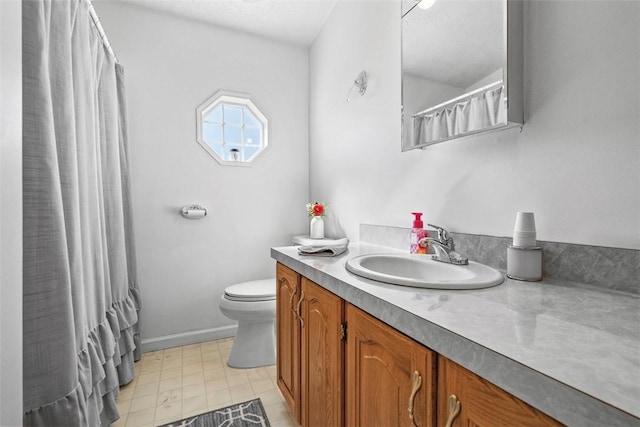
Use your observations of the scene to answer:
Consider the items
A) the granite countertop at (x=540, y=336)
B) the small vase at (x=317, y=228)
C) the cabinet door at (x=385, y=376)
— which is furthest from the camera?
the small vase at (x=317, y=228)

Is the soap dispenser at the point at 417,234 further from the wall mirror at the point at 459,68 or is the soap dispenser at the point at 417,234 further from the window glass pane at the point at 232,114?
the window glass pane at the point at 232,114

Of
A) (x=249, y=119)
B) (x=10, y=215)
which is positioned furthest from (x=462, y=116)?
(x=249, y=119)

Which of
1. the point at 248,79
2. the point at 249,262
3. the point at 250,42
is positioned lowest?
the point at 249,262

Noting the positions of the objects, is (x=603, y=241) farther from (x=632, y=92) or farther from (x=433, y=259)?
(x=433, y=259)

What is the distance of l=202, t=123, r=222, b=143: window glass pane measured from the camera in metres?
2.47

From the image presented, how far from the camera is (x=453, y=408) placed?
545 mm

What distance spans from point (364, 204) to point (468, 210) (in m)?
0.77

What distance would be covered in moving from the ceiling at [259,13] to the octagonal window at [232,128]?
545 mm

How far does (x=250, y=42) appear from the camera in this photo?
8.34ft

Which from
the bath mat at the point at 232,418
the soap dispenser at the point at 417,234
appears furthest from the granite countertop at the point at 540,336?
the bath mat at the point at 232,418

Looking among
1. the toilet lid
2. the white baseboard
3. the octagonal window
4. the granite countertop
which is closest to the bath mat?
the toilet lid

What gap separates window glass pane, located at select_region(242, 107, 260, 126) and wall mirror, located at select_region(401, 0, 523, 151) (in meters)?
1.55

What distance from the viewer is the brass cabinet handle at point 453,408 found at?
0.54 m

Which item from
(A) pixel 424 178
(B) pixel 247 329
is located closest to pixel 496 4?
(A) pixel 424 178
